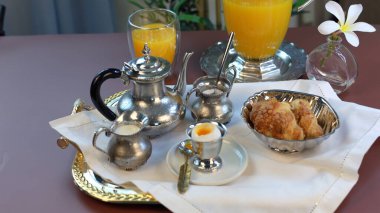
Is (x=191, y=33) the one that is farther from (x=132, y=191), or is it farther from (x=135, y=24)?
(x=132, y=191)

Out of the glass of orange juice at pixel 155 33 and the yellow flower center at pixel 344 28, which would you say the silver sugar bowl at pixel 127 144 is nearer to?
the glass of orange juice at pixel 155 33

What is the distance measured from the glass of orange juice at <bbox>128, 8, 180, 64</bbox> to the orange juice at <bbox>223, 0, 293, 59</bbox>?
5.0 inches

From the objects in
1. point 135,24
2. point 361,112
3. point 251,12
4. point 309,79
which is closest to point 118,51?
point 135,24

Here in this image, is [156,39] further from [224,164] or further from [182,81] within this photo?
[224,164]

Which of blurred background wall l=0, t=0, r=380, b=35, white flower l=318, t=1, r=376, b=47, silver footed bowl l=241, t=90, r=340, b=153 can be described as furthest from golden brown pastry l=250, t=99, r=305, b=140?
blurred background wall l=0, t=0, r=380, b=35

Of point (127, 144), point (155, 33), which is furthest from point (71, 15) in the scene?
point (127, 144)

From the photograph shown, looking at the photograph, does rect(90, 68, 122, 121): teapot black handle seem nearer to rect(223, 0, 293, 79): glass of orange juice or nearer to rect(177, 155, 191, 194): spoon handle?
rect(177, 155, 191, 194): spoon handle

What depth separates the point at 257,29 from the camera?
1142mm

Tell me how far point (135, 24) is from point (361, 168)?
58 cm

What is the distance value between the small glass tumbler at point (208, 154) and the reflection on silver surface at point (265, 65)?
313mm

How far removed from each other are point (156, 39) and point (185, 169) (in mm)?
380

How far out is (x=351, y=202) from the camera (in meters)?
0.80

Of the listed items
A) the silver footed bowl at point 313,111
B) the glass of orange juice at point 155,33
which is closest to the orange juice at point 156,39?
the glass of orange juice at point 155,33

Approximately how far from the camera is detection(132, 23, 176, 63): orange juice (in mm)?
1118
